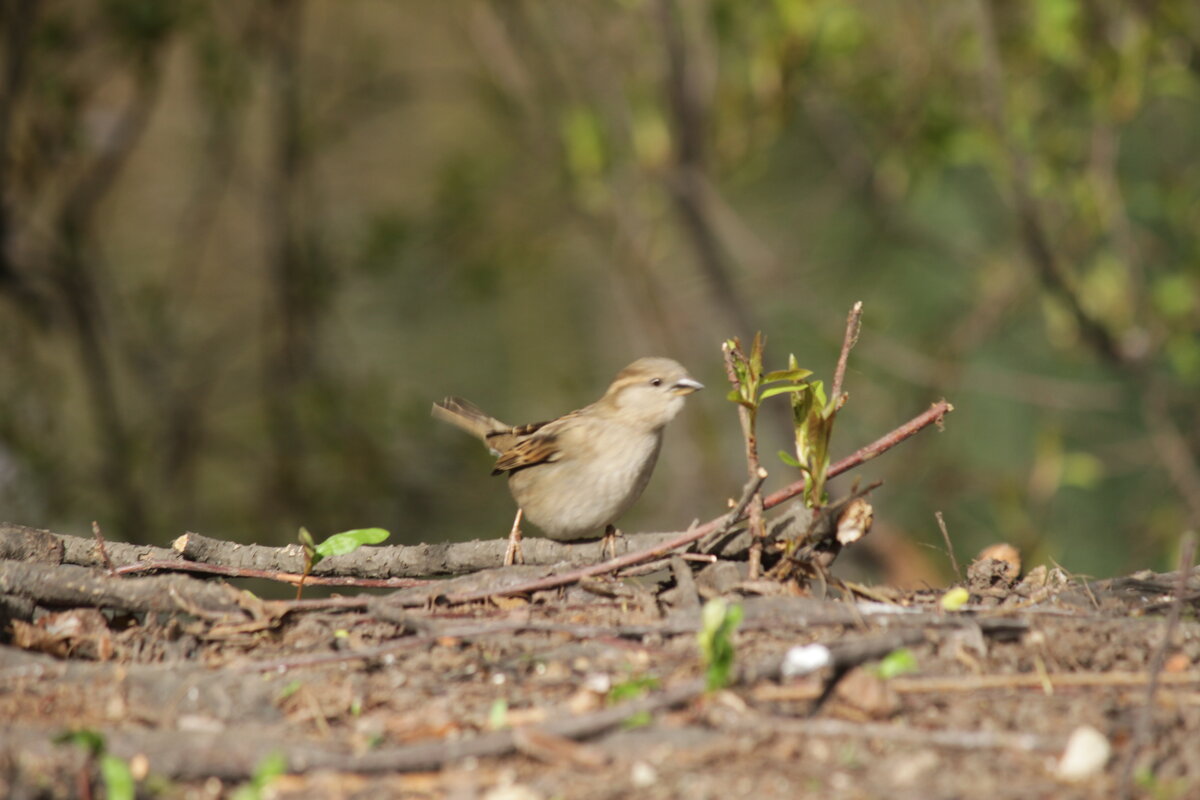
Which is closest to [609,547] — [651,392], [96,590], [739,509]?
[739,509]

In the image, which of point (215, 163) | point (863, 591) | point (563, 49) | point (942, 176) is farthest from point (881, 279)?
point (863, 591)

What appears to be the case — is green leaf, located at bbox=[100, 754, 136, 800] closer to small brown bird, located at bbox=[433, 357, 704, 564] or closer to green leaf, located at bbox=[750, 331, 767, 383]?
green leaf, located at bbox=[750, 331, 767, 383]

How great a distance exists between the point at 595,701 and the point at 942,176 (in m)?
7.64

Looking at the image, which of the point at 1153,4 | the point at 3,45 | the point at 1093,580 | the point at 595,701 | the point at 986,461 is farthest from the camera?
the point at 986,461

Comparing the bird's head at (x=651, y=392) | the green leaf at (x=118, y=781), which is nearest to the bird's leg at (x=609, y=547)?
the bird's head at (x=651, y=392)

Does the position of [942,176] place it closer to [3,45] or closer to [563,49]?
[563,49]

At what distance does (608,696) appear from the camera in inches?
109

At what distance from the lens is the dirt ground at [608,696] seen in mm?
2457

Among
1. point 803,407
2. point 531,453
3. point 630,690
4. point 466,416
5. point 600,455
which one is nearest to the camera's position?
point 630,690

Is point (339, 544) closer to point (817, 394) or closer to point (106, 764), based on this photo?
point (106, 764)

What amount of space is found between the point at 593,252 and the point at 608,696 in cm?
855

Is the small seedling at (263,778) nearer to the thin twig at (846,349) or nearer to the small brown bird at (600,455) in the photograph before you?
the thin twig at (846,349)

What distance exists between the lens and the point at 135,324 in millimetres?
9016

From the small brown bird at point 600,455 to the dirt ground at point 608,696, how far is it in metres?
1.21
